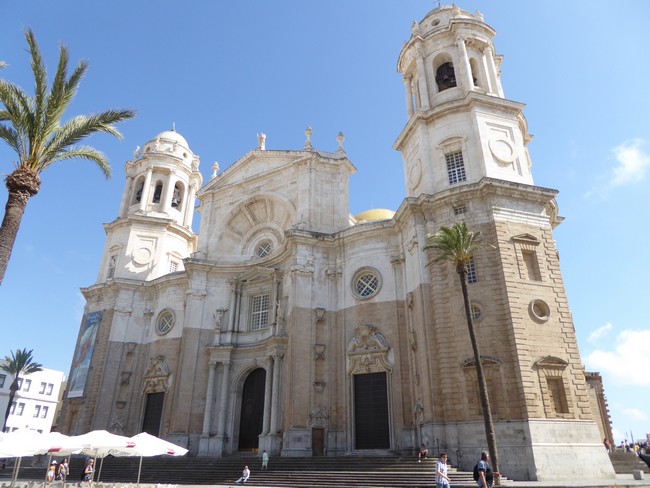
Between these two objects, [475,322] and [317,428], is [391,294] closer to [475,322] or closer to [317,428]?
[475,322]

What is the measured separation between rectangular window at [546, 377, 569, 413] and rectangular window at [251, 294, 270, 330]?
18.4m

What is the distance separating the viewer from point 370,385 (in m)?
27.1

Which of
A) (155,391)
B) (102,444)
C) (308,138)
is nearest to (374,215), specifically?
(308,138)

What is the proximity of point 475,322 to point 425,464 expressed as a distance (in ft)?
22.0

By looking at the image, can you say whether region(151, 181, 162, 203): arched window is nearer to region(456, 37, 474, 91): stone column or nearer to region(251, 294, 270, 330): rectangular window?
region(251, 294, 270, 330): rectangular window

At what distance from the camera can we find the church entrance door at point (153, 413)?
33.7m

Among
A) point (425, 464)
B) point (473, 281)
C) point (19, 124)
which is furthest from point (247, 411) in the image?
point (19, 124)

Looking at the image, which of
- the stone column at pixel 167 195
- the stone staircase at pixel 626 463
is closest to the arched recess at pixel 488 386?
the stone staircase at pixel 626 463

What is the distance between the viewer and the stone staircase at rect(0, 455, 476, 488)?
62.6 ft

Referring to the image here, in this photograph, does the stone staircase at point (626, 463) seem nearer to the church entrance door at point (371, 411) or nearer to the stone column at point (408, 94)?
the church entrance door at point (371, 411)

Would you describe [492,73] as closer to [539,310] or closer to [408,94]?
[408,94]

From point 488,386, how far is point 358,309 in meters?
9.51

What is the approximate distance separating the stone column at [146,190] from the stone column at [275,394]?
20.1m

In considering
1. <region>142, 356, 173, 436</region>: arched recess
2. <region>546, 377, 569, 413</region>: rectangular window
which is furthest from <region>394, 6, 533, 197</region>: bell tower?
<region>142, 356, 173, 436</region>: arched recess
